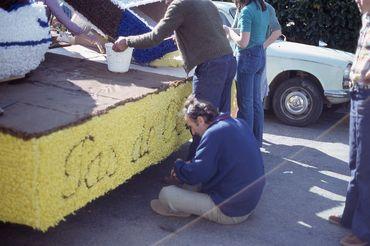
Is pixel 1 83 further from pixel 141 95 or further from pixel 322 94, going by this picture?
pixel 322 94

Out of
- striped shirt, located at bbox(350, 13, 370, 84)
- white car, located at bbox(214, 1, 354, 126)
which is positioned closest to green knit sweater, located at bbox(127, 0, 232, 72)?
striped shirt, located at bbox(350, 13, 370, 84)

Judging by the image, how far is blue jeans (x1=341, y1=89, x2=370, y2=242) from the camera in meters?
3.27

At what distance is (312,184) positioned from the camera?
457cm

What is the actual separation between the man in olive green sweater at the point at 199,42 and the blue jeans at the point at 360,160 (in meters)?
1.09

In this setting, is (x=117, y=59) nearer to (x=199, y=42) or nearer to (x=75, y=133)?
(x=199, y=42)

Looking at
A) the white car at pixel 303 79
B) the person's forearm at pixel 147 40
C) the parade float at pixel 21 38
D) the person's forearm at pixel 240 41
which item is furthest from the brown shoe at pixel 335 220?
the white car at pixel 303 79

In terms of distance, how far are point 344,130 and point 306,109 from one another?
0.60 m

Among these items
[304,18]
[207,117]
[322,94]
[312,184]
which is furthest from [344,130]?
[207,117]

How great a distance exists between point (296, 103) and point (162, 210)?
319cm

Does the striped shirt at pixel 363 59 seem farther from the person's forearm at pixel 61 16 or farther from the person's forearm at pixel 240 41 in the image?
the person's forearm at pixel 61 16

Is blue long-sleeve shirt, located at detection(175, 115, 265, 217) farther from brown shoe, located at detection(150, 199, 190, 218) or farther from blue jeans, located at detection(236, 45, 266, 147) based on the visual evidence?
blue jeans, located at detection(236, 45, 266, 147)

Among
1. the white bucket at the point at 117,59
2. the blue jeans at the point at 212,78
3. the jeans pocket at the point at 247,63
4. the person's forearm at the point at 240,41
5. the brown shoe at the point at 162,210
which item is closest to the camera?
the brown shoe at the point at 162,210

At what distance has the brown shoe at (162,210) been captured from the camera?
12.3ft

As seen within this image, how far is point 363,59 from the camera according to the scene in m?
3.27
